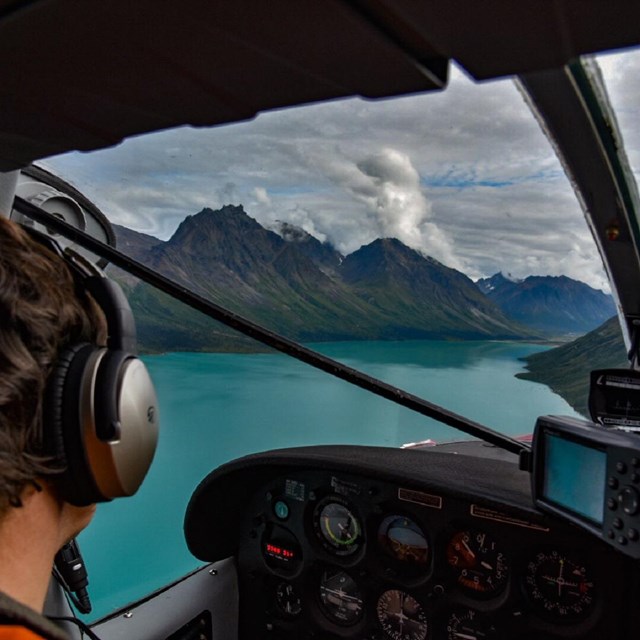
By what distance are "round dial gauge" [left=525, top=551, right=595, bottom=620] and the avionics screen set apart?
14.7 inches

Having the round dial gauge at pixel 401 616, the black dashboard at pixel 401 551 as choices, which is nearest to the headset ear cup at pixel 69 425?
the black dashboard at pixel 401 551

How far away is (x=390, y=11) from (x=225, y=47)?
0.52 ft

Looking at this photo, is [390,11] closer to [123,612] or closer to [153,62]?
[153,62]

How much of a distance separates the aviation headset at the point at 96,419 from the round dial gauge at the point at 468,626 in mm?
1360

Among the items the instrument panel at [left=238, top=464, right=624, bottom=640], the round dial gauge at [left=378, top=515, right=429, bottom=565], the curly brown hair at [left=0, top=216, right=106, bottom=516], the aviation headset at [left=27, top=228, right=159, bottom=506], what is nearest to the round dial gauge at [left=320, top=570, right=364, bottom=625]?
the instrument panel at [left=238, top=464, right=624, bottom=640]

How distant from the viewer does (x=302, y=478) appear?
2023mm

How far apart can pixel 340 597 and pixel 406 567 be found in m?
0.28

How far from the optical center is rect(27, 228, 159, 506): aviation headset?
665mm

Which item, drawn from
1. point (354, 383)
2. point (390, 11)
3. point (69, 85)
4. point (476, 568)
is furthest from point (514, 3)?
point (476, 568)

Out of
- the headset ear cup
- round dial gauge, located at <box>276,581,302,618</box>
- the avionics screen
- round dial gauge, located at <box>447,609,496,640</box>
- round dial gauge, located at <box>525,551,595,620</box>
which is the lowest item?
round dial gauge, located at <box>276,581,302,618</box>

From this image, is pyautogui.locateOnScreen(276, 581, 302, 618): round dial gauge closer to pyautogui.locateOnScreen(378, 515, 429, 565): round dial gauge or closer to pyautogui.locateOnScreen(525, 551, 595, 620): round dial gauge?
pyautogui.locateOnScreen(378, 515, 429, 565): round dial gauge

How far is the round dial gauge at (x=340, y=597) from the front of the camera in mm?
2012

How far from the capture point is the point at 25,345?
0.62m

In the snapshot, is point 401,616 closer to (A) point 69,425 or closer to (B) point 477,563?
(B) point 477,563
